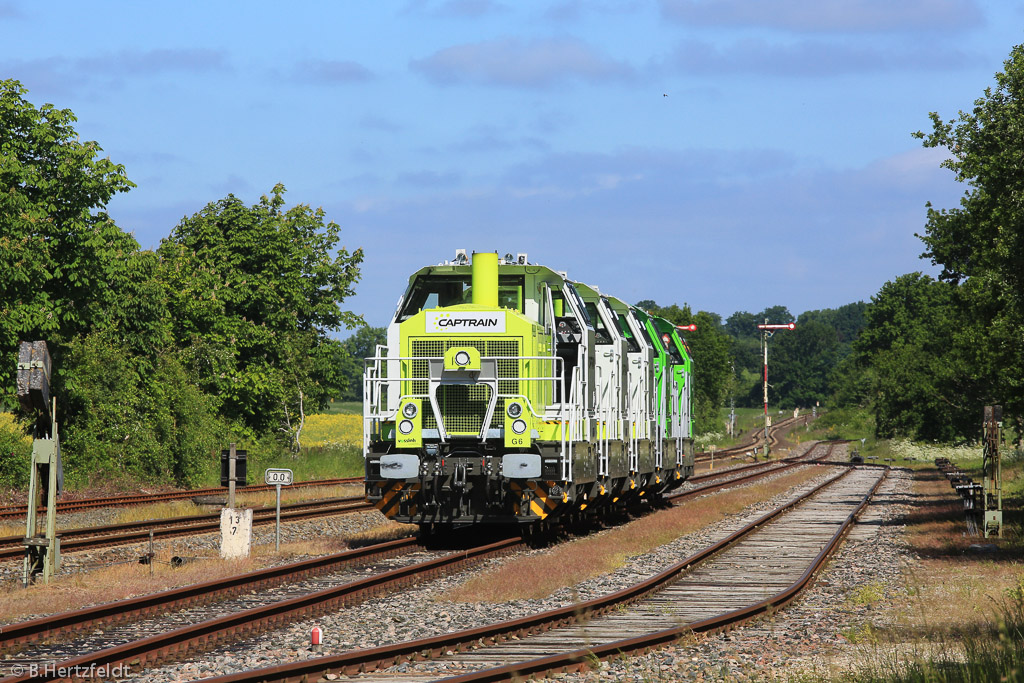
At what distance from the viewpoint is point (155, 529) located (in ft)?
73.5

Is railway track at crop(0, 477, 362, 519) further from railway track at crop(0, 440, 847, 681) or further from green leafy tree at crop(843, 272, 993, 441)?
green leafy tree at crop(843, 272, 993, 441)

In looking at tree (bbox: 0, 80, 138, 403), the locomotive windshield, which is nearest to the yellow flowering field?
tree (bbox: 0, 80, 138, 403)

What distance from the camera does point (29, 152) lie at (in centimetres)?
2881

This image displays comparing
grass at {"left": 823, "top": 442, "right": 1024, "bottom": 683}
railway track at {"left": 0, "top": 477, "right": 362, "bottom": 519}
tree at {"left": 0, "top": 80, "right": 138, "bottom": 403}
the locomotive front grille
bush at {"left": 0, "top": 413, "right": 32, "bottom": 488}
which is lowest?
grass at {"left": 823, "top": 442, "right": 1024, "bottom": 683}

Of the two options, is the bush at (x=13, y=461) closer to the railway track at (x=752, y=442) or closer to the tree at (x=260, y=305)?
the tree at (x=260, y=305)

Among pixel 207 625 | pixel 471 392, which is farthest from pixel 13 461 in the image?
pixel 207 625

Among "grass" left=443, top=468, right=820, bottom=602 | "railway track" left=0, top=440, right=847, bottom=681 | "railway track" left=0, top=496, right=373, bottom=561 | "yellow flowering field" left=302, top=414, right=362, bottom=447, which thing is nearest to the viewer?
"railway track" left=0, top=440, right=847, bottom=681

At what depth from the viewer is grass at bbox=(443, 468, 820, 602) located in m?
14.4

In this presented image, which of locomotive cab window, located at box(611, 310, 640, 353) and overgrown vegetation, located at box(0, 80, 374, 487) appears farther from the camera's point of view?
overgrown vegetation, located at box(0, 80, 374, 487)

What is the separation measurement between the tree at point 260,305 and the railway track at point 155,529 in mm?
15278

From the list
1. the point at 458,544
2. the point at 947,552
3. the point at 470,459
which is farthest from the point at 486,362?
the point at 947,552

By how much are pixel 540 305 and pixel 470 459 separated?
333 centimetres

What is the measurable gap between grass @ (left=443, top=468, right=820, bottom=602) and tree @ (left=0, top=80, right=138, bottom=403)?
50.2 ft

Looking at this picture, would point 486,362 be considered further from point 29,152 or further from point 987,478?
point 29,152
